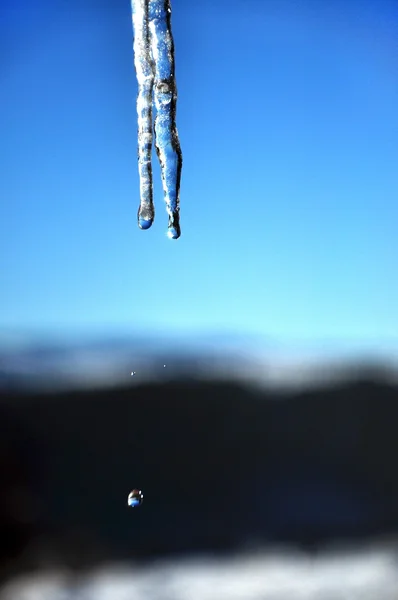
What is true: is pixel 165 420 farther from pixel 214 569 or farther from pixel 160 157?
pixel 160 157

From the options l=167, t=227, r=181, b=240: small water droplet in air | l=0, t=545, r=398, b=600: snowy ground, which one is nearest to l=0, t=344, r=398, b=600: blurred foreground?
l=0, t=545, r=398, b=600: snowy ground

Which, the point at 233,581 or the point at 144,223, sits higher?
the point at 144,223

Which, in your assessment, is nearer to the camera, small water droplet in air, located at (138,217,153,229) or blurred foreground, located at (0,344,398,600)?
small water droplet in air, located at (138,217,153,229)

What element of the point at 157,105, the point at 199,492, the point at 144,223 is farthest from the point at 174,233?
the point at 199,492

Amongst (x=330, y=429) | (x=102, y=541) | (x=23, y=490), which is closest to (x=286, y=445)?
(x=330, y=429)

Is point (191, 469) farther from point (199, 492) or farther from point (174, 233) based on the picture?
point (174, 233)

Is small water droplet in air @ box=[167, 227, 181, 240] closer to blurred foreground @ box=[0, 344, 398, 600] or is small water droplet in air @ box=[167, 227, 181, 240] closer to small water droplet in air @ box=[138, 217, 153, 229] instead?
small water droplet in air @ box=[138, 217, 153, 229]
